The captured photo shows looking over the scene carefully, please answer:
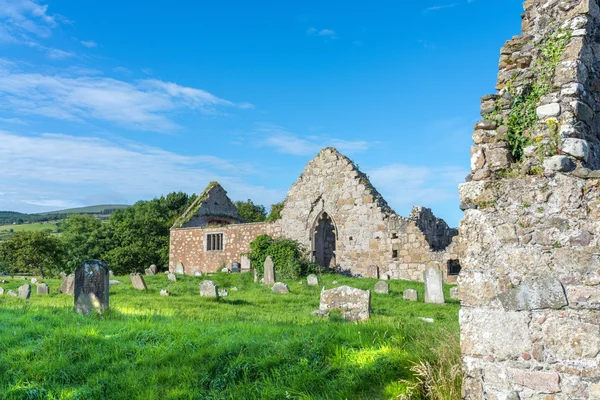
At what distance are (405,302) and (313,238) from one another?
11.8 meters

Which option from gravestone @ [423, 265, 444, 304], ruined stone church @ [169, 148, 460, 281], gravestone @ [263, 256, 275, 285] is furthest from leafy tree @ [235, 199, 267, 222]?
Result: gravestone @ [423, 265, 444, 304]

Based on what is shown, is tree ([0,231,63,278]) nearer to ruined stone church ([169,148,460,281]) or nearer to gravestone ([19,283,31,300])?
ruined stone church ([169,148,460,281])

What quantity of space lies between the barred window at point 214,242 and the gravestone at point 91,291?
18.4 m

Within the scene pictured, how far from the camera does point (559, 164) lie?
5121 millimetres

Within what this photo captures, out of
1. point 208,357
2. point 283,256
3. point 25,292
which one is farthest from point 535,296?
point 283,256

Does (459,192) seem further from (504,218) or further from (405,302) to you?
(405,302)

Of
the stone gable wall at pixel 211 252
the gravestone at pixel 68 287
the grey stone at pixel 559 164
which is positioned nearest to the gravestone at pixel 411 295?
the grey stone at pixel 559 164

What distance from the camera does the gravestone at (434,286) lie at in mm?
14523

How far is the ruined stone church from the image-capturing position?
22047 millimetres

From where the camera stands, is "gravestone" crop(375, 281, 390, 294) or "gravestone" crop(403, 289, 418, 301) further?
"gravestone" crop(375, 281, 390, 294)

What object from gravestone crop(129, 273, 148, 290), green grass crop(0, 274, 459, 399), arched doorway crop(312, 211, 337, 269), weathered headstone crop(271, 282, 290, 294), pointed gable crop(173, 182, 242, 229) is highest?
pointed gable crop(173, 182, 242, 229)

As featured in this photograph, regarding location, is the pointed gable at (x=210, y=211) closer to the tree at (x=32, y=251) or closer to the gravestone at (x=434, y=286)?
the tree at (x=32, y=251)

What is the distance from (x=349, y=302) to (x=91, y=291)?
5775mm

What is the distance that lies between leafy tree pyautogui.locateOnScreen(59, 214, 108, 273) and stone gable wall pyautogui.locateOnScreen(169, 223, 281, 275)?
11.2 m
